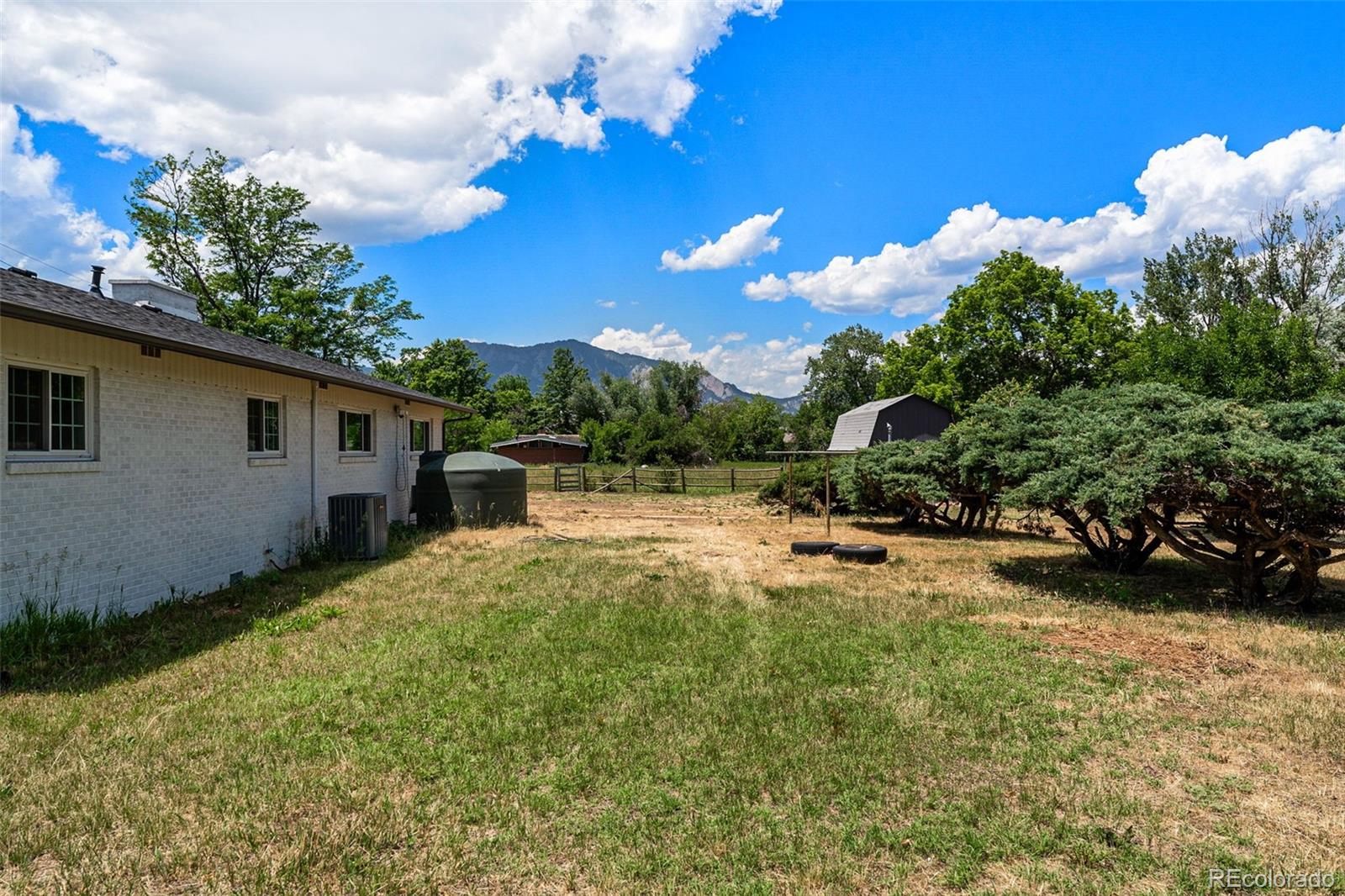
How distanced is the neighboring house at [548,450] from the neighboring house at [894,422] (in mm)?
30596

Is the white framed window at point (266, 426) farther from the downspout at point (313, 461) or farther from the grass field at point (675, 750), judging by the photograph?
the grass field at point (675, 750)

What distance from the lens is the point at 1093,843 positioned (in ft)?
10.5

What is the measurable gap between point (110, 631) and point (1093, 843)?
853 cm

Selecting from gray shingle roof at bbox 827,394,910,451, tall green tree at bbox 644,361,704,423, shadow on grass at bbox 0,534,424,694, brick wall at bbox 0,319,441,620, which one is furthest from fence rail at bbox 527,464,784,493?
tall green tree at bbox 644,361,704,423

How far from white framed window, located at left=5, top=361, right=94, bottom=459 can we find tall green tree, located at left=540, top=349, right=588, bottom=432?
62268 millimetres

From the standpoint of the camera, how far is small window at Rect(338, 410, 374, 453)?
1338cm

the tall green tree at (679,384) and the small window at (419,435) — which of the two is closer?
the small window at (419,435)

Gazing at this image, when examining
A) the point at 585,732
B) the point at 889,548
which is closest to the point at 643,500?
the point at 889,548

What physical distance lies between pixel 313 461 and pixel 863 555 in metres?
9.97

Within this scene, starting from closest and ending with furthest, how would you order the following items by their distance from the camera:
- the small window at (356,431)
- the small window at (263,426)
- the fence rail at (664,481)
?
1. the small window at (263,426)
2. the small window at (356,431)
3. the fence rail at (664,481)

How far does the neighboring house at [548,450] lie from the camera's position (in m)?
57.5

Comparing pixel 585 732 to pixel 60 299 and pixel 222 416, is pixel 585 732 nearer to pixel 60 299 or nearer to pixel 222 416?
pixel 60 299

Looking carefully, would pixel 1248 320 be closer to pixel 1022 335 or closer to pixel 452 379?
pixel 1022 335

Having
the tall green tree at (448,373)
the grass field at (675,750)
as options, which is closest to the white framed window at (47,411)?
the grass field at (675,750)
